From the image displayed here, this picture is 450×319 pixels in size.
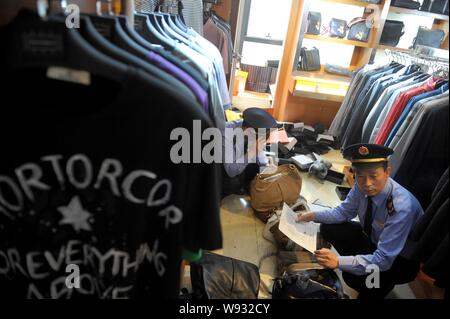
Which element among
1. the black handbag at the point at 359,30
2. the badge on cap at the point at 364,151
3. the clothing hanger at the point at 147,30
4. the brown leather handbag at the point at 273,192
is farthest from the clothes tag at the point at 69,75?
the black handbag at the point at 359,30

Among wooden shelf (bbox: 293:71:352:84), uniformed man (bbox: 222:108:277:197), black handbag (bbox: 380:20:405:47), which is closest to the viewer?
uniformed man (bbox: 222:108:277:197)

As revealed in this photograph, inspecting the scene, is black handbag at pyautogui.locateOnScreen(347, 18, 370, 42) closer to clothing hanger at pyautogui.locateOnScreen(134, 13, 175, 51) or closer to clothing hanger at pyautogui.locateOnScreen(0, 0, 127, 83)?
clothing hanger at pyautogui.locateOnScreen(134, 13, 175, 51)

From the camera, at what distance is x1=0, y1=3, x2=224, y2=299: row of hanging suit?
0.63 meters

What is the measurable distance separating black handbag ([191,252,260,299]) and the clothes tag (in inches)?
38.2

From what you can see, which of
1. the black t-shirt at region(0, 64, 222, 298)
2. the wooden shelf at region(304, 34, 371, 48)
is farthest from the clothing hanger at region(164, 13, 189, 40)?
the wooden shelf at region(304, 34, 371, 48)

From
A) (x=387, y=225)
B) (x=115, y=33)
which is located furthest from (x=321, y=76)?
(x=115, y=33)

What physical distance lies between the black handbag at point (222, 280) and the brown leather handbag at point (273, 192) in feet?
2.33

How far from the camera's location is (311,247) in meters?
1.44

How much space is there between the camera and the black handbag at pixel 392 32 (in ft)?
10.4

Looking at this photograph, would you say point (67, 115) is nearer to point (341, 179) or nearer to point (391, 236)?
point (391, 236)

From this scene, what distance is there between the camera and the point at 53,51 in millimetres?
633
